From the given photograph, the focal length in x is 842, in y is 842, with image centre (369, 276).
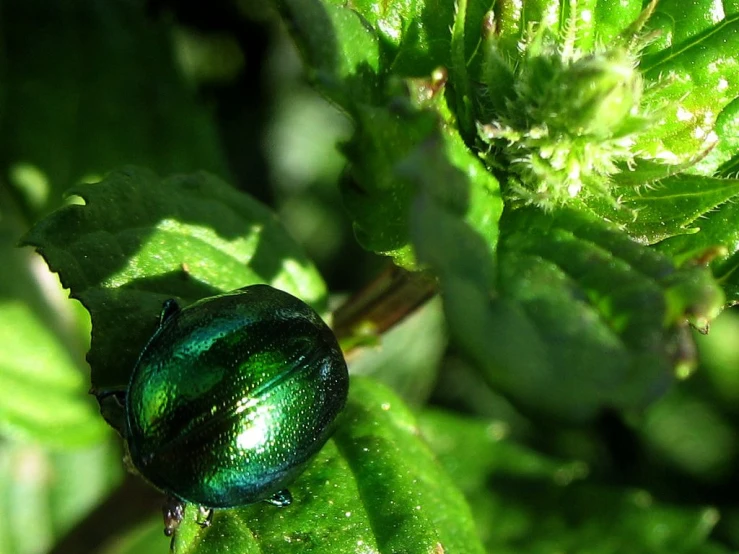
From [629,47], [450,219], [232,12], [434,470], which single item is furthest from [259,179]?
[450,219]

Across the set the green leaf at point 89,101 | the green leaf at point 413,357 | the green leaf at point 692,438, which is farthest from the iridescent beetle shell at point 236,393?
the green leaf at point 692,438

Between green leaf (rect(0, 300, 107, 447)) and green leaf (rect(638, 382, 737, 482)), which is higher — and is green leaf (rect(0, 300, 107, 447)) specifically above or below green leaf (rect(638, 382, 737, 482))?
below

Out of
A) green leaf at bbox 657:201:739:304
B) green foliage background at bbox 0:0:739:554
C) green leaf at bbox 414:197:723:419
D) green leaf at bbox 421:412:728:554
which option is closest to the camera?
green leaf at bbox 414:197:723:419

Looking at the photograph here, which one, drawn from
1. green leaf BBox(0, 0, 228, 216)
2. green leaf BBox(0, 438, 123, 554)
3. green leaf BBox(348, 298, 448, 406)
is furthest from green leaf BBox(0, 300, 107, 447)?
green leaf BBox(348, 298, 448, 406)

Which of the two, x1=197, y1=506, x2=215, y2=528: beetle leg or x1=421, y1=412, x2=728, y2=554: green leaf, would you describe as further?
x1=421, y1=412, x2=728, y2=554: green leaf

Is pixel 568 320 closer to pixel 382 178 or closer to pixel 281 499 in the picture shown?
pixel 382 178

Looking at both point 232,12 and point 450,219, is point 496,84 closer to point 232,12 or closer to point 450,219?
point 450,219

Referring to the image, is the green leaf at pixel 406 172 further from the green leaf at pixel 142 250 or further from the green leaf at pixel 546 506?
the green leaf at pixel 546 506

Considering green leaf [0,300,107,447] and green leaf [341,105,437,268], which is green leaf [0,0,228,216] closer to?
green leaf [0,300,107,447]
